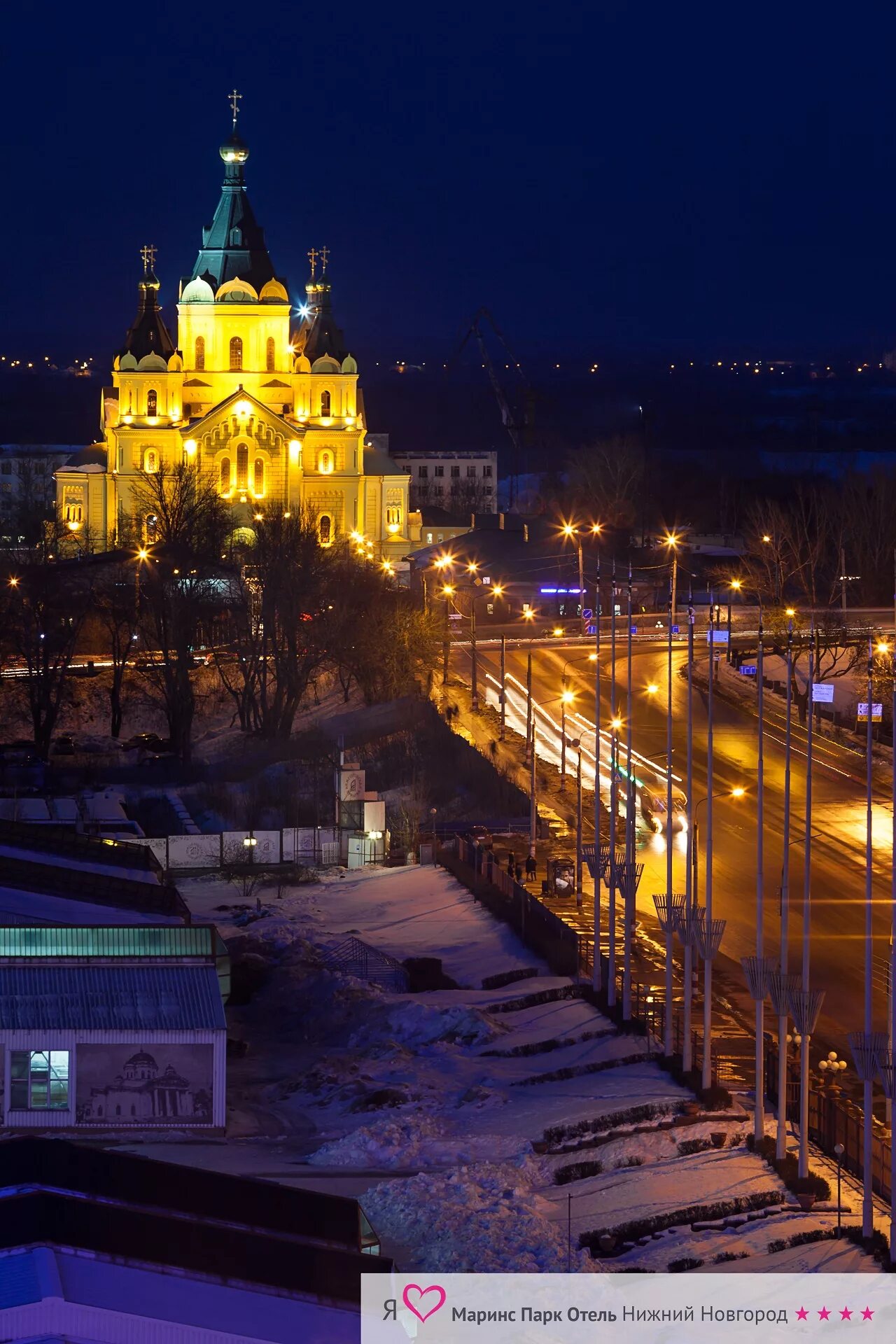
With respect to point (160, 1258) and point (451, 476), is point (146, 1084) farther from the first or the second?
point (451, 476)

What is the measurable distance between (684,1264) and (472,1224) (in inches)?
73.1

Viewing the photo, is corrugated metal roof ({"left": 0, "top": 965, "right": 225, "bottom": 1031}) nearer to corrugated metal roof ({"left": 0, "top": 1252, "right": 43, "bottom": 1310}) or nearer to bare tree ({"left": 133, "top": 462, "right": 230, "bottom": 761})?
corrugated metal roof ({"left": 0, "top": 1252, "right": 43, "bottom": 1310})

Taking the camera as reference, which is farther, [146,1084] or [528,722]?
[528,722]

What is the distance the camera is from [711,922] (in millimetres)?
24203

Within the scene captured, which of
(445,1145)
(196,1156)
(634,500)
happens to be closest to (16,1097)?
(196,1156)

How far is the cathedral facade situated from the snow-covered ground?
2009 inches

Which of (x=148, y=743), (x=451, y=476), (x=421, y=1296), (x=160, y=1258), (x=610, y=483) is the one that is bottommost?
(x=421, y=1296)

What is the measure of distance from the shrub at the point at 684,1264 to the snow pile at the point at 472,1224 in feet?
2.30

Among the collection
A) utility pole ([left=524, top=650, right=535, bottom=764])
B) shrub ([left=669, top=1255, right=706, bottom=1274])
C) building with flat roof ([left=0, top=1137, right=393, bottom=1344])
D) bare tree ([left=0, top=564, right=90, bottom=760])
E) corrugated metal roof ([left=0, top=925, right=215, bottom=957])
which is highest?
bare tree ([left=0, top=564, right=90, bottom=760])

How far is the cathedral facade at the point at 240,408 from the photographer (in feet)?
274

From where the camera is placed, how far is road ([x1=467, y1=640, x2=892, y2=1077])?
30.7 m

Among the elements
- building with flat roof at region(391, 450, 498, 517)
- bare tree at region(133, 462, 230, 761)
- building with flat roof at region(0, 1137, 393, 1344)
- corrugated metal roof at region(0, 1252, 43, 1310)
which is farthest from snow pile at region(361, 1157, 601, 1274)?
building with flat roof at region(391, 450, 498, 517)

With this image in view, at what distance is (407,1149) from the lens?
72.0 feet

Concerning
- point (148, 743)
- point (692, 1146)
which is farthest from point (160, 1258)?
point (148, 743)
